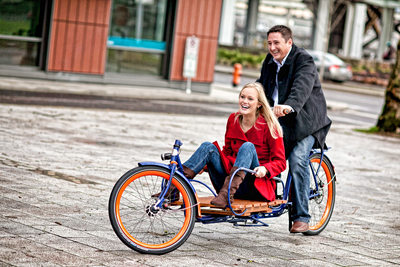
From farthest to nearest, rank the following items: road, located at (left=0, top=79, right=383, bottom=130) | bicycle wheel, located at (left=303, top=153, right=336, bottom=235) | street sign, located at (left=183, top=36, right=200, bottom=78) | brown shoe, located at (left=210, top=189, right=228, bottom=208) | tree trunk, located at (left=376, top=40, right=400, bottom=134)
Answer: street sign, located at (left=183, top=36, right=200, bottom=78)
tree trunk, located at (left=376, top=40, right=400, bottom=134)
road, located at (left=0, top=79, right=383, bottom=130)
bicycle wheel, located at (left=303, top=153, right=336, bottom=235)
brown shoe, located at (left=210, top=189, right=228, bottom=208)

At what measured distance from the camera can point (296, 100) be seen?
614 centimetres

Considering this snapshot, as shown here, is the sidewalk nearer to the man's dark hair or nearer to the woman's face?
the man's dark hair

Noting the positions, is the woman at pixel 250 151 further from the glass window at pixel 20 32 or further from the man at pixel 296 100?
the glass window at pixel 20 32

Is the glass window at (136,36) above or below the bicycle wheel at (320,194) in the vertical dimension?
above

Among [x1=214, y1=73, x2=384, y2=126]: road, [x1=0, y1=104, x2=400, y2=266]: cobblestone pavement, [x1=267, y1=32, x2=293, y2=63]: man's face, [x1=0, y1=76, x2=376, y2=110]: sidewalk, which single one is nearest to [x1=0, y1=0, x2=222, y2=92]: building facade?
[x1=0, y1=76, x2=376, y2=110]: sidewalk

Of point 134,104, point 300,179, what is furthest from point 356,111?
point 300,179

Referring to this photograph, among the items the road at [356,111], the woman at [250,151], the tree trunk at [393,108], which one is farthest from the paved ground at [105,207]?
the road at [356,111]

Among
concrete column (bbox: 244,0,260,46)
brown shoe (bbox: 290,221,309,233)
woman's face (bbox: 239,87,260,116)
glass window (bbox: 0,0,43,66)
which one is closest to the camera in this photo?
woman's face (bbox: 239,87,260,116)

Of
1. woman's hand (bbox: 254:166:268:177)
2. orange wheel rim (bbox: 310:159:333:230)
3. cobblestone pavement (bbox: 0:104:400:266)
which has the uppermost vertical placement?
woman's hand (bbox: 254:166:268:177)

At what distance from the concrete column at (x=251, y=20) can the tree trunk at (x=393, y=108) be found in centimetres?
3899

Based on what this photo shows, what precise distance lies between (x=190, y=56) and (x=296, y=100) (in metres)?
15.7

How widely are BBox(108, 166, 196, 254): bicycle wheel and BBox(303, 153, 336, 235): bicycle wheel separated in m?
1.60

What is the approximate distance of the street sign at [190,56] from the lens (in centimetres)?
2156

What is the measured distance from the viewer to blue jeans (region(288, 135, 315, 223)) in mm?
6336
